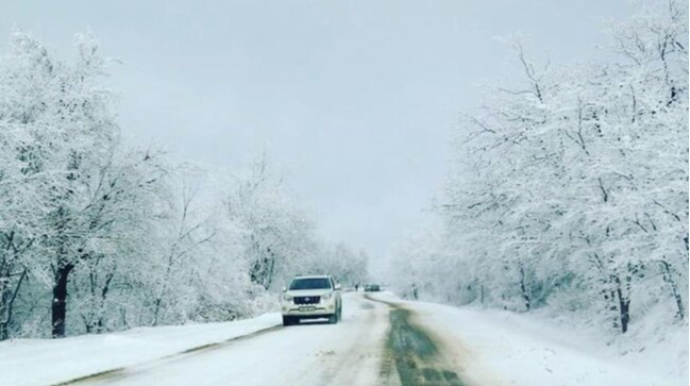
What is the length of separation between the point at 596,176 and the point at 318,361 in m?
7.58

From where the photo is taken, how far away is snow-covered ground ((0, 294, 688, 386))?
1106 cm

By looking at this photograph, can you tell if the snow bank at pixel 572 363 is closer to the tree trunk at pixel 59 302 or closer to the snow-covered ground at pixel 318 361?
the snow-covered ground at pixel 318 361

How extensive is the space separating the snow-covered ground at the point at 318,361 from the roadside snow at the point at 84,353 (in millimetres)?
18

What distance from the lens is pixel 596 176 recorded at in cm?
1538

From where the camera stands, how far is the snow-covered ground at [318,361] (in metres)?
11.1

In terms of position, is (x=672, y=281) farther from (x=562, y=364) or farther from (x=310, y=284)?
(x=310, y=284)

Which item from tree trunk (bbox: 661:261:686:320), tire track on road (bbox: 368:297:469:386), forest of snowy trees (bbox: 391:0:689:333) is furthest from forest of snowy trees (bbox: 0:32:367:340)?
tree trunk (bbox: 661:261:686:320)

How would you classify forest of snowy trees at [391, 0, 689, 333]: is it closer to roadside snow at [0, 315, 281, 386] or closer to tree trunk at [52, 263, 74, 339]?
roadside snow at [0, 315, 281, 386]

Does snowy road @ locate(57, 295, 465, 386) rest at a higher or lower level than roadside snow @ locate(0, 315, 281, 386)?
lower

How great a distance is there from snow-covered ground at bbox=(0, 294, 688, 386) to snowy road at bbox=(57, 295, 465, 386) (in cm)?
2

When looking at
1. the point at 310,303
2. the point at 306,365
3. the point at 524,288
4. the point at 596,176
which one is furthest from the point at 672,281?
the point at 524,288

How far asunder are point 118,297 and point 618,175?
68.6 ft

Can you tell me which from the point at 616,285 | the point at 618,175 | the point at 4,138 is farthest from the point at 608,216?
Answer: the point at 4,138

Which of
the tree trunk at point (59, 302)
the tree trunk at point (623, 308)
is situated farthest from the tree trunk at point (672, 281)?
the tree trunk at point (59, 302)
